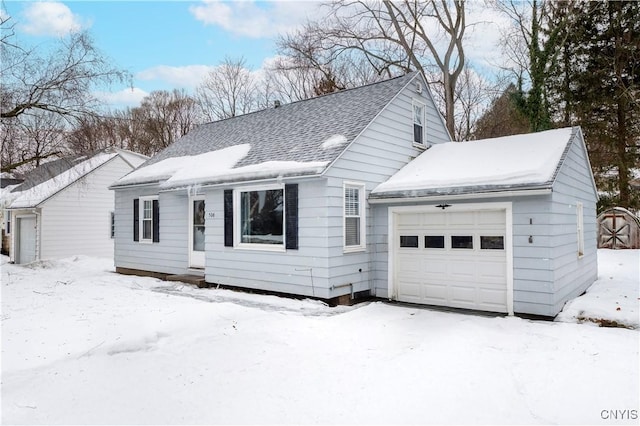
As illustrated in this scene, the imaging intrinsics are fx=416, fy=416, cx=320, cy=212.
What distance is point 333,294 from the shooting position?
795cm

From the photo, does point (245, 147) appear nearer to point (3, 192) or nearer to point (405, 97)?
point (405, 97)

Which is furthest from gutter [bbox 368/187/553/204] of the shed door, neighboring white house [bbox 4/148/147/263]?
the shed door

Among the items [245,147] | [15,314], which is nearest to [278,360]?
[15,314]

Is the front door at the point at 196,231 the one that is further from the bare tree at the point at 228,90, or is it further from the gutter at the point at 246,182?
the bare tree at the point at 228,90

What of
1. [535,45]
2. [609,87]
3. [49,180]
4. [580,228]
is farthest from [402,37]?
[49,180]

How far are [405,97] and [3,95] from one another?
9789 millimetres

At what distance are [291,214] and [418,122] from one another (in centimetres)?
462

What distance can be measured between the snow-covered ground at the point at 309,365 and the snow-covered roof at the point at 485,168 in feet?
7.55

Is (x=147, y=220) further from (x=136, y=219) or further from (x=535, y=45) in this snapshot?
(x=535, y=45)

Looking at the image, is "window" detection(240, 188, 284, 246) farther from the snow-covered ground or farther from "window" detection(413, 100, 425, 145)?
"window" detection(413, 100, 425, 145)

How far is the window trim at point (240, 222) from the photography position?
28.0ft

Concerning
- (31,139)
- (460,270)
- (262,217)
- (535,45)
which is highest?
(535,45)

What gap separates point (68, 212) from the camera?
57.1ft

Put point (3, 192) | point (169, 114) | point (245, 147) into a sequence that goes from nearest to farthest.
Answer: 1. point (245, 147)
2. point (3, 192)
3. point (169, 114)
